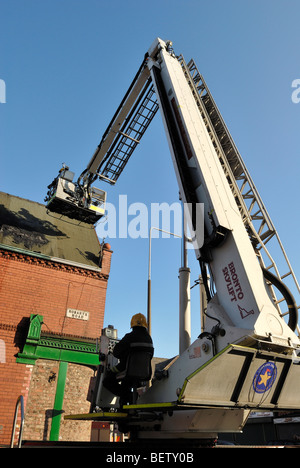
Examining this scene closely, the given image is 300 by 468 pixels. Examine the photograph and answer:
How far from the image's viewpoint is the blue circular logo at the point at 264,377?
4.52 m

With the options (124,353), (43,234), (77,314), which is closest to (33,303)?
(77,314)

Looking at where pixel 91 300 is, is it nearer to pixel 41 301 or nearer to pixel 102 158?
pixel 41 301

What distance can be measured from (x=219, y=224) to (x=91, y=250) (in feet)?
37.4

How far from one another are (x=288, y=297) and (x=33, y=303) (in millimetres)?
10194

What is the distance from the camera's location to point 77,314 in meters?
13.6

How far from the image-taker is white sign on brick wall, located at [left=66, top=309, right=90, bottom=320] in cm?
1341

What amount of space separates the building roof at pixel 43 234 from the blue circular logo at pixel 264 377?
36.2 ft

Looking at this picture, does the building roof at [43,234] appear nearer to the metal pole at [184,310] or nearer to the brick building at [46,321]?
the brick building at [46,321]

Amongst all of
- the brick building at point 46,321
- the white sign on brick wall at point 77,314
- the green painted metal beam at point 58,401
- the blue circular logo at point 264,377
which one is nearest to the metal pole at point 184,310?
the blue circular logo at point 264,377

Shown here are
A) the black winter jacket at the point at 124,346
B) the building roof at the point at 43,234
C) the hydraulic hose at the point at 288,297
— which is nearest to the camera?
the black winter jacket at the point at 124,346

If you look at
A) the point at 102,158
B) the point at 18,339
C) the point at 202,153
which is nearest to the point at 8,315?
the point at 18,339
